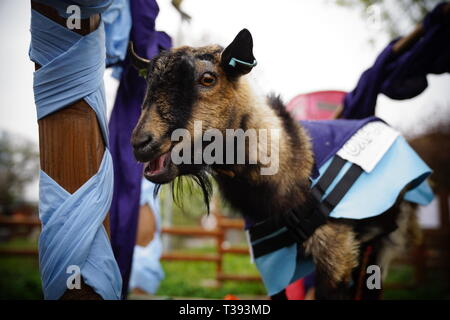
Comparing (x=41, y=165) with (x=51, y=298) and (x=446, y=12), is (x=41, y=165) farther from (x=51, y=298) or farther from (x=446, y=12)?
(x=446, y=12)

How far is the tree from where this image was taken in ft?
35.8

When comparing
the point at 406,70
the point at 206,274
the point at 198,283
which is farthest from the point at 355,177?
the point at 206,274

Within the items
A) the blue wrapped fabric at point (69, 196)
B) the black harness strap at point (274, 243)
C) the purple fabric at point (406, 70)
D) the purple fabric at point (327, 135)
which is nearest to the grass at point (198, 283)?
the black harness strap at point (274, 243)

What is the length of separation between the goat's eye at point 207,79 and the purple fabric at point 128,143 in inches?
34.1

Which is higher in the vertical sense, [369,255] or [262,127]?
[262,127]

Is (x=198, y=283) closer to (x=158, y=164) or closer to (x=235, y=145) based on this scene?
(x=235, y=145)

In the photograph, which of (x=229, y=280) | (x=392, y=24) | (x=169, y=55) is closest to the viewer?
(x=169, y=55)

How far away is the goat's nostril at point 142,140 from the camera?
1569 mm

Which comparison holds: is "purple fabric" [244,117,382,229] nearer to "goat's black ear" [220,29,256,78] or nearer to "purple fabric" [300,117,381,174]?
"purple fabric" [300,117,381,174]

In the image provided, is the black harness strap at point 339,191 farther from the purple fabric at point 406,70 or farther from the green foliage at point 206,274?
the green foliage at point 206,274

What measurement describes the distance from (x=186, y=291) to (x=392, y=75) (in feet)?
11.0

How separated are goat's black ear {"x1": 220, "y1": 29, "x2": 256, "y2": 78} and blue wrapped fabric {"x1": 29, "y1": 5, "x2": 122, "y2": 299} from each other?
651 millimetres

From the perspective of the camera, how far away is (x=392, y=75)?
321cm

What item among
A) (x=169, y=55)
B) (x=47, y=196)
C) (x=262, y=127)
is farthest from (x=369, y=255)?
(x=47, y=196)
